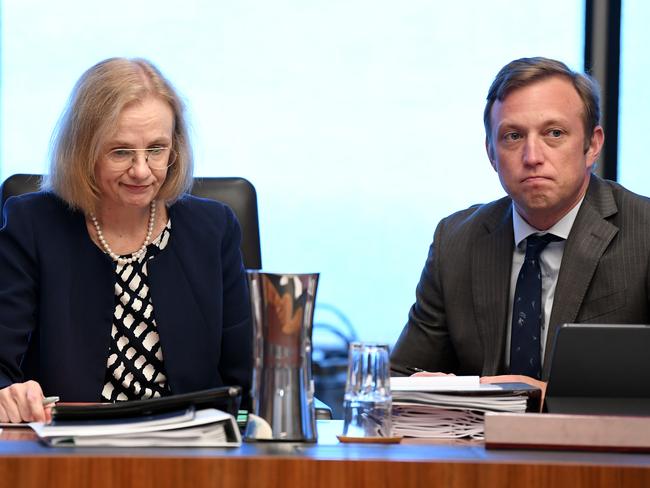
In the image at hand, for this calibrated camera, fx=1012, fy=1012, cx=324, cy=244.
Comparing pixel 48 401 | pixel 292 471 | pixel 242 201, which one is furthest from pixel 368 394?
pixel 242 201

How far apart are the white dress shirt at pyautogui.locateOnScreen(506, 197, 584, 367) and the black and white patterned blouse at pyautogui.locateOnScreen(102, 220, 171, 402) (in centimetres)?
79

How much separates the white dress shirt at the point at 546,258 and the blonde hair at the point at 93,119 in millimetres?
807

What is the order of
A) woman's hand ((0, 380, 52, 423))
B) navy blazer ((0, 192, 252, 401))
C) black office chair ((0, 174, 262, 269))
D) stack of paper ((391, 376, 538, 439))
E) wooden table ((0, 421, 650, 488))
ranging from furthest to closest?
black office chair ((0, 174, 262, 269)), navy blazer ((0, 192, 252, 401)), woman's hand ((0, 380, 52, 423)), stack of paper ((391, 376, 538, 439)), wooden table ((0, 421, 650, 488))

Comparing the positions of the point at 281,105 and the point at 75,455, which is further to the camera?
the point at 281,105

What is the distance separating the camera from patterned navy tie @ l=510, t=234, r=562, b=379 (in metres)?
2.25

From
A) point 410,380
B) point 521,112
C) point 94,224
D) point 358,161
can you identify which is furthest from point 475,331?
point 358,161

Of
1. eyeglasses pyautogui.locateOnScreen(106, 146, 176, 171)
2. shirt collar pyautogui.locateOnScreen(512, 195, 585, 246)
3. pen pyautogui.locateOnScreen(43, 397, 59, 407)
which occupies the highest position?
eyeglasses pyautogui.locateOnScreen(106, 146, 176, 171)

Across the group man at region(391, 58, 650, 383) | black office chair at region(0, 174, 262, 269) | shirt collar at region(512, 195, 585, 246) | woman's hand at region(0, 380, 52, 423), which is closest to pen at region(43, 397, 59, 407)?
woman's hand at region(0, 380, 52, 423)

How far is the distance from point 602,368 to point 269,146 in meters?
2.52

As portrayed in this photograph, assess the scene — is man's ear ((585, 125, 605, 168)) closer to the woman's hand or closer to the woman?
the woman

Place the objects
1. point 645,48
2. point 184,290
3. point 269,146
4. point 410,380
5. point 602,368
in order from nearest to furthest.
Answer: point 602,368
point 410,380
point 184,290
point 645,48
point 269,146

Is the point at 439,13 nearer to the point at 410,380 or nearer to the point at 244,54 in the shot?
the point at 244,54

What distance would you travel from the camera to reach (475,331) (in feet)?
7.69

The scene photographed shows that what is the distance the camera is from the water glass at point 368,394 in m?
1.52
